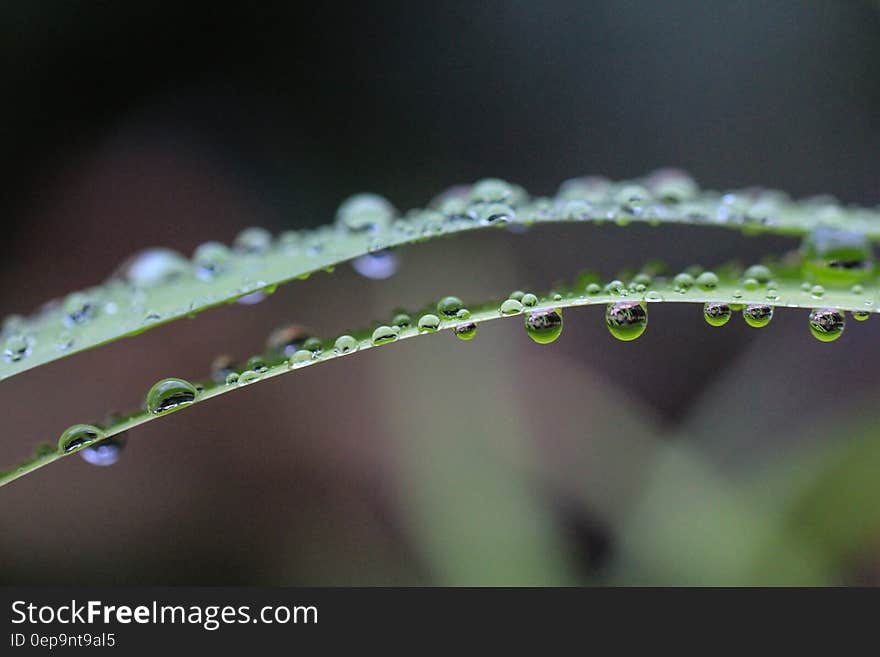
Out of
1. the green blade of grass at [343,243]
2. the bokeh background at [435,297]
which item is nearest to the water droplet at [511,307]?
the green blade of grass at [343,243]

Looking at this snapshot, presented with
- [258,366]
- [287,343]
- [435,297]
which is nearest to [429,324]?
[258,366]

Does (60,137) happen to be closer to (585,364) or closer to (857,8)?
(585,364)

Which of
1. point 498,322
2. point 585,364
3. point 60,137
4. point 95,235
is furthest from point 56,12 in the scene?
point 585,364

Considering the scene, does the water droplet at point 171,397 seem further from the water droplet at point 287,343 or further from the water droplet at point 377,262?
the water droplet at point 377,262

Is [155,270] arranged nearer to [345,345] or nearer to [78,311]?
[78,311]

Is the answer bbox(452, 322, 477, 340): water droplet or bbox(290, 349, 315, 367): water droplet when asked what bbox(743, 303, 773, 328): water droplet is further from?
bbox(290, 349, 315, 367): water droplet

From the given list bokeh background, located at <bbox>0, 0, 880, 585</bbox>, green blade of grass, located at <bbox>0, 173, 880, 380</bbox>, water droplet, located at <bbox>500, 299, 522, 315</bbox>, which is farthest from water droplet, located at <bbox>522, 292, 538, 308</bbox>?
bokeh background, located at <bbox>0, 0, 880, 585</bbox>

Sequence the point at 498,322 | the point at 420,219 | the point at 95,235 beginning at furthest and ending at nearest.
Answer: the point at 95,235, the point at 498,322, the point at 420,219
